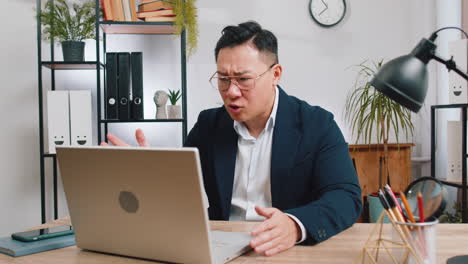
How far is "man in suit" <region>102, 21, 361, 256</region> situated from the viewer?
A: 150 cm

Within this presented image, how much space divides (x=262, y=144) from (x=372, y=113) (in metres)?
1.48

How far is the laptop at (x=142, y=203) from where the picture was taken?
2.60 ft

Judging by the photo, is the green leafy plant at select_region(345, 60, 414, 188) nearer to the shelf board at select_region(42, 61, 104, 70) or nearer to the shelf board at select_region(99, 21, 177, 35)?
the shelf board at select_region(99, 21, 177, 35)

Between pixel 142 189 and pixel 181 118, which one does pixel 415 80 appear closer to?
pixel 142 189

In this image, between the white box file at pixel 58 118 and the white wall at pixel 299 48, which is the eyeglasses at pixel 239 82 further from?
the white wall at pixel 299 48

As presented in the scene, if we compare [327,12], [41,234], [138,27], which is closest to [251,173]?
[41,234]

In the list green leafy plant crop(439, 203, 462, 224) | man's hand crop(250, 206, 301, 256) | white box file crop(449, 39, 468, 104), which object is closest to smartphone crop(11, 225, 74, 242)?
man's hand crop(250, 206, 301, 256)

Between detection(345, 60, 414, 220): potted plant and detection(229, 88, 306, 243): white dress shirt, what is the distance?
1.36 meters

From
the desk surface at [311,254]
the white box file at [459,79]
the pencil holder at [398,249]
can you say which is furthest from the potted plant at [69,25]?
the pencil holder at [398,249]

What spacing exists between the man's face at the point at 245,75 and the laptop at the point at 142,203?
0.61 meters

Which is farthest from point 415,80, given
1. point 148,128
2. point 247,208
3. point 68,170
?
point 148,128

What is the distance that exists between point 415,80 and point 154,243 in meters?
0.58

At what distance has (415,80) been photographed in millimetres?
757

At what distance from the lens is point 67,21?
269 cm
